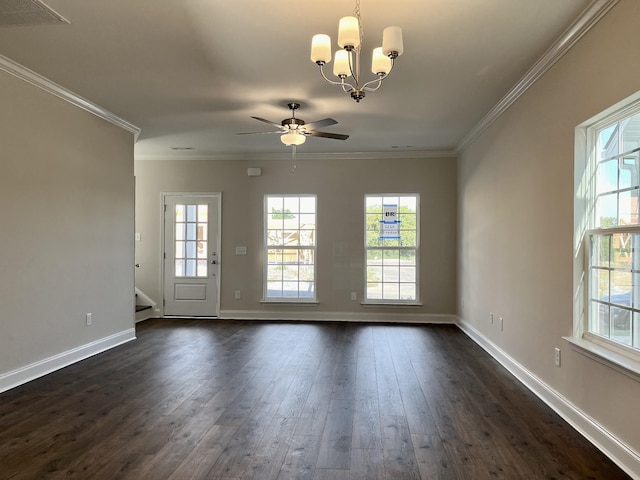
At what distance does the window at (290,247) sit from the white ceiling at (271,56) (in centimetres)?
183

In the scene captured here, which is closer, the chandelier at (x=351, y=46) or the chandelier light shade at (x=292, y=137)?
the chandelier at (x=351, y=46)

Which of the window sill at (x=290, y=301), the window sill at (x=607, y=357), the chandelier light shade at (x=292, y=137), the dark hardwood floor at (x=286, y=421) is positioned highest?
the chandelier light shade at (x=292, y=137)

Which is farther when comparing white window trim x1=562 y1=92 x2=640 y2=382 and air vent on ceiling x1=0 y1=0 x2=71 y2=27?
white window trim x1=562 y1=92 x2=640 y2=382

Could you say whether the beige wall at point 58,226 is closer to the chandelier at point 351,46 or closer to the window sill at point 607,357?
the chandelier at point 351,46

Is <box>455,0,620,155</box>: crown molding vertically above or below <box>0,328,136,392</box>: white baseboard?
above

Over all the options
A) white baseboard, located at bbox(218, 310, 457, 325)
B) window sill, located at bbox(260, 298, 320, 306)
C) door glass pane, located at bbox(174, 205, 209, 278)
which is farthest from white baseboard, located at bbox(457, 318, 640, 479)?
door glass pane, located at bbox(174, 205, 209, 278)

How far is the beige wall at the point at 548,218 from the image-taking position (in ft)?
7.64

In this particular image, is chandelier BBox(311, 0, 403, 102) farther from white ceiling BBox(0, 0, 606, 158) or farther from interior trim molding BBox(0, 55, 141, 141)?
interior trim molding BBox(0, 55, 141, 141)

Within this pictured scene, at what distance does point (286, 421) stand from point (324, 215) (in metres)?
4.23

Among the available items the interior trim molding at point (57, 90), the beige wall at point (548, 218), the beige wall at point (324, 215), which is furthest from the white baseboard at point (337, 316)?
the interior trim molding at point (57, 90)

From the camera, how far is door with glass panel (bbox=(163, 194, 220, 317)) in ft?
22.2

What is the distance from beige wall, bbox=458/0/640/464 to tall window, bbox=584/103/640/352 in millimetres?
131

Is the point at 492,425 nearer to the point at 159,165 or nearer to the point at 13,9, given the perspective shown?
the point at 13,9

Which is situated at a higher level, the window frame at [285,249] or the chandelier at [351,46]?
the chandelier at [351,46]
